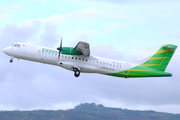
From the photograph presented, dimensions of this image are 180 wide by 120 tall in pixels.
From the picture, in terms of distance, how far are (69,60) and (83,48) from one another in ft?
9.21

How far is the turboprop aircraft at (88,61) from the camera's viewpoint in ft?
119

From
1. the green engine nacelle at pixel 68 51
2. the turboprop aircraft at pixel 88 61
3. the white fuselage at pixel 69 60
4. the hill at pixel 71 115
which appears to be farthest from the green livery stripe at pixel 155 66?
the hill at pixel 71 115

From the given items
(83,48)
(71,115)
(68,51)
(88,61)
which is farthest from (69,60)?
(71,115)

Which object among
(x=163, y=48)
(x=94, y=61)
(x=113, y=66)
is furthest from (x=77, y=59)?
(x=163, y=48)

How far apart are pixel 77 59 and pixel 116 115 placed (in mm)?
148173

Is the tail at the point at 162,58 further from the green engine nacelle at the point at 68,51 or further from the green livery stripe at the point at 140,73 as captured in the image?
the green engine nacelle at the point at 68,51

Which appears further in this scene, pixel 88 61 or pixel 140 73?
pixel 140 73

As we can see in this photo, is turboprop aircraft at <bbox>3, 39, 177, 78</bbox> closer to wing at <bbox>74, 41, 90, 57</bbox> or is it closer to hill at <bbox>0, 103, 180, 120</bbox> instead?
wing at <bbox>74, 41, 90, 57</bbox>

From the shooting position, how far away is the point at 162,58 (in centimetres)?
3728

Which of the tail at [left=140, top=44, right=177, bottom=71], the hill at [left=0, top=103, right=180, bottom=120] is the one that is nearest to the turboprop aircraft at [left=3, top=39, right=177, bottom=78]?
the tail at [left=140, top=44, right=177, bottom=71]

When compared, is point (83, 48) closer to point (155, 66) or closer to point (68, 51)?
point (68, 51)

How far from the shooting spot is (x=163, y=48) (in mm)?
37125

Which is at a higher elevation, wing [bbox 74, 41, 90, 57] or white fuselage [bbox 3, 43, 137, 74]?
wing [bbox 74, 41, 90, 57]

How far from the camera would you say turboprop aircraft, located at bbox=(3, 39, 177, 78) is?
1428 inches
